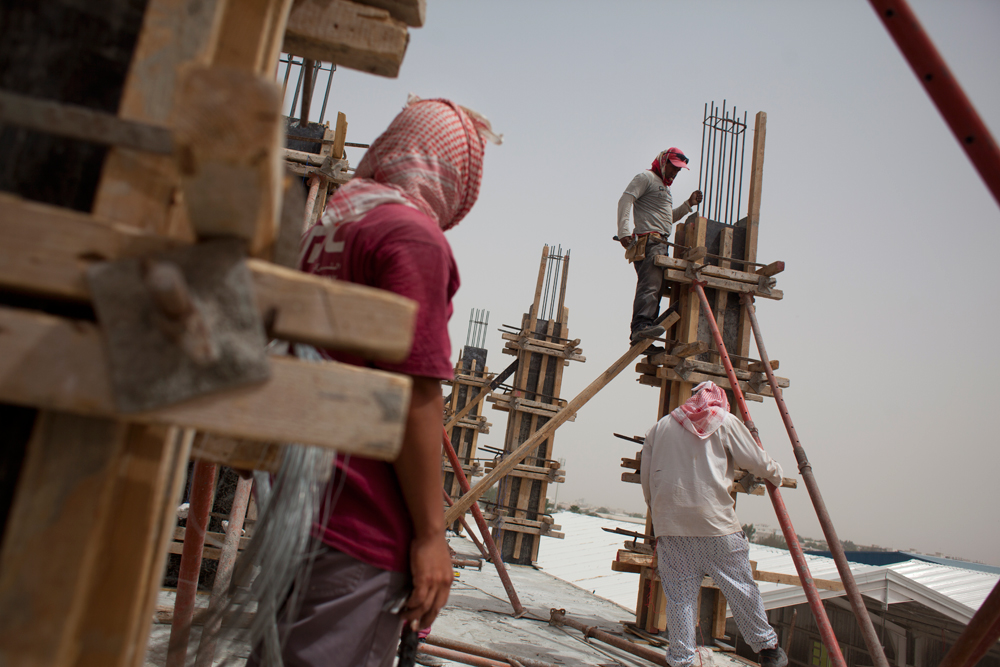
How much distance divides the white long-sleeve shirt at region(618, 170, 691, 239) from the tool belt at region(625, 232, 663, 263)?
7 cm

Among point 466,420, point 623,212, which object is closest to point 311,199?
point 623,212

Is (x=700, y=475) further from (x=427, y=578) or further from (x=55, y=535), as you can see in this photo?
(x=55, y=535)

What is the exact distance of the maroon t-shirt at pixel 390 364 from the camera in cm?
139

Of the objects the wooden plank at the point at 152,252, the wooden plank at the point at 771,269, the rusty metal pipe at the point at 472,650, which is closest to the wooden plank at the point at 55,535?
the wooden plank at the point at 152,252

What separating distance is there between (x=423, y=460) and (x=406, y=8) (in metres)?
1.20

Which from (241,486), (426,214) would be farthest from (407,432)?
(241,486)

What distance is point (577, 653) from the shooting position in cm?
472

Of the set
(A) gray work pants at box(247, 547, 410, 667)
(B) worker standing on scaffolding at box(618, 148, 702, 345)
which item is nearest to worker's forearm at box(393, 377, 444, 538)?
(A) gray work pants at box(247, 547, 410, 667)

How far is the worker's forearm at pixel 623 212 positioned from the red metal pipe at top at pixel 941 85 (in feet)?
17.5

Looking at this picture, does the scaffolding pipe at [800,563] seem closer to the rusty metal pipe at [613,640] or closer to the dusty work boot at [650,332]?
the dusty work boot at [650,332]

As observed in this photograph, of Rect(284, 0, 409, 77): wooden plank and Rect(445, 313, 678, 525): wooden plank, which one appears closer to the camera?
Rect(284, 0, 409, 77): wooden plank

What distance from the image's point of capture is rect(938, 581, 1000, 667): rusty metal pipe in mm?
1907

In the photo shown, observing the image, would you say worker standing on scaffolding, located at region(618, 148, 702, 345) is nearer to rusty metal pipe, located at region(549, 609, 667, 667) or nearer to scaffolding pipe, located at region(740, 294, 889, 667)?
scaffolding pipe, located at region(740, 294, 889, 667)

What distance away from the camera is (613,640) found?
5.02 m
